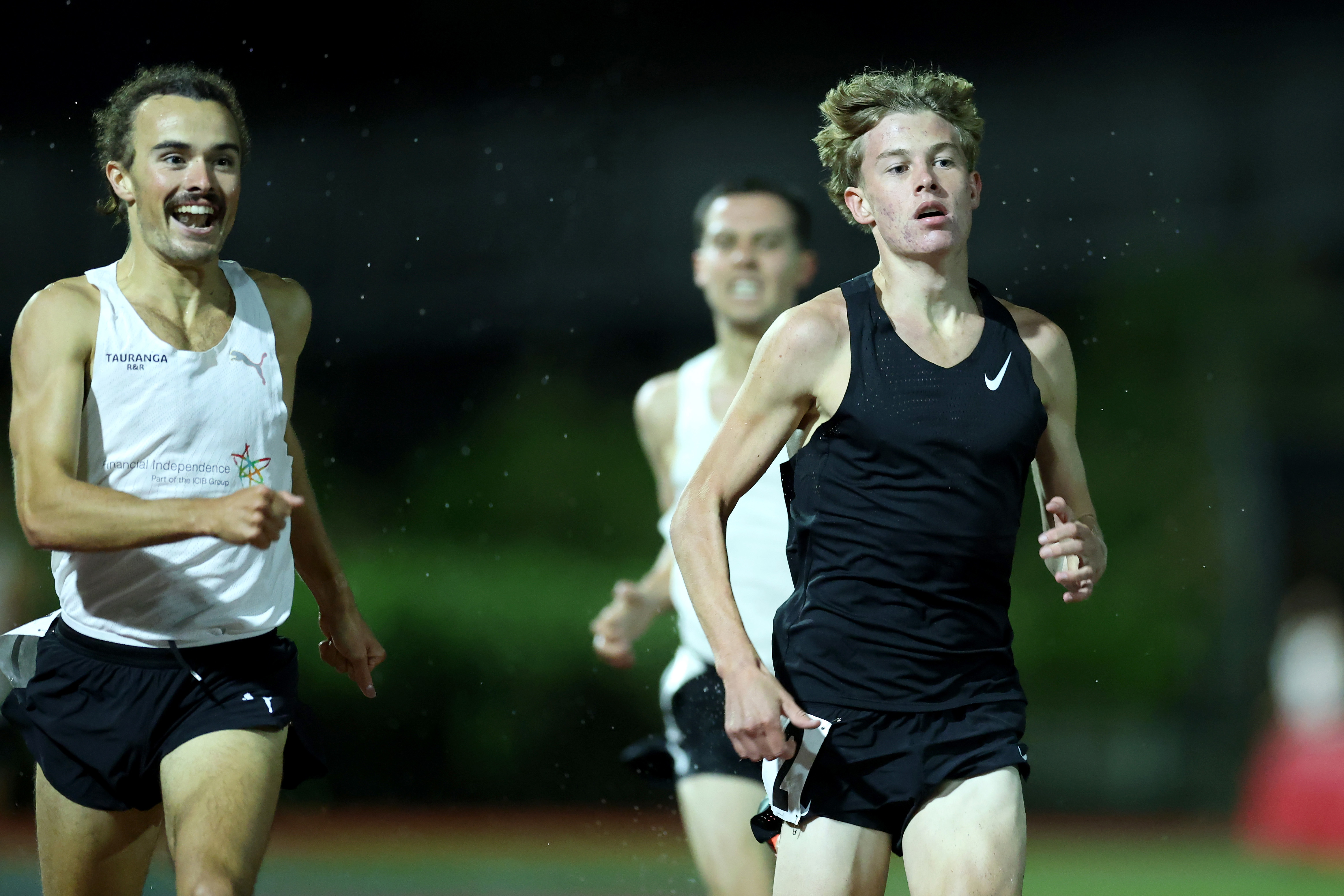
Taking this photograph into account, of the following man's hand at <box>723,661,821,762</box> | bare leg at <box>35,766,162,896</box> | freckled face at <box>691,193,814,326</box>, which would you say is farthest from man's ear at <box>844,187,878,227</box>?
bare leg at <box>35,766,162,896</box>

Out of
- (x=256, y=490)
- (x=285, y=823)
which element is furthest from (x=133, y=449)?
(x=285, y=823)

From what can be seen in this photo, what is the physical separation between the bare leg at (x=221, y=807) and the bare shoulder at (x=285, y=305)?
90 centimetres

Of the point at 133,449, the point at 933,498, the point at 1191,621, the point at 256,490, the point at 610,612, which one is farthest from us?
the point at 1191,621

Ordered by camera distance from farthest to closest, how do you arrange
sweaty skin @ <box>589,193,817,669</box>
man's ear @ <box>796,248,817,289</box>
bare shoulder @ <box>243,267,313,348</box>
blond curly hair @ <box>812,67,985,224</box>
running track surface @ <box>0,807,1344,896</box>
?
running track surface @ <box>0,807,1344,896</box> → man's ear @ <box>796,248,817,289</box> → sweaty skin @ <box>589,193,817,669</box> → bare shoulder @ <box>243,267,313,348</box> → blond curly hair @ <box>812,67,985,224</box>

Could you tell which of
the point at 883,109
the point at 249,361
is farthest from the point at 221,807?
the point at 883,109

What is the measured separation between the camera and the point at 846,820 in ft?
9.98

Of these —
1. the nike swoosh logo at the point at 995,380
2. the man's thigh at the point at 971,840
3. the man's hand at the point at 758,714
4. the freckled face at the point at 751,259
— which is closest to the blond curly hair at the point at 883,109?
the nike swoosh logo at the point at 995,380

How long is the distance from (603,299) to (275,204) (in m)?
3.22

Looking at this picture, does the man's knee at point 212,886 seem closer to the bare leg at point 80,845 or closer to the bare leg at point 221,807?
the bare leg at point 221,807

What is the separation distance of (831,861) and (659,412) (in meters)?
2.33

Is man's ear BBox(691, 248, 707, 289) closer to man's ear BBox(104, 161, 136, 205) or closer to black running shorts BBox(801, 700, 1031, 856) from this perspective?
man's ear BBox(104, 161, 136, 205)

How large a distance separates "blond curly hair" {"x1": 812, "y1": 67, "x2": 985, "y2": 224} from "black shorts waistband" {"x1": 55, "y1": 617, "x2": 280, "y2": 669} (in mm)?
1626

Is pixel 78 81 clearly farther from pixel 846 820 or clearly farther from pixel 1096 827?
pixel 1096 827

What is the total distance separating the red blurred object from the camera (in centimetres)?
1020
